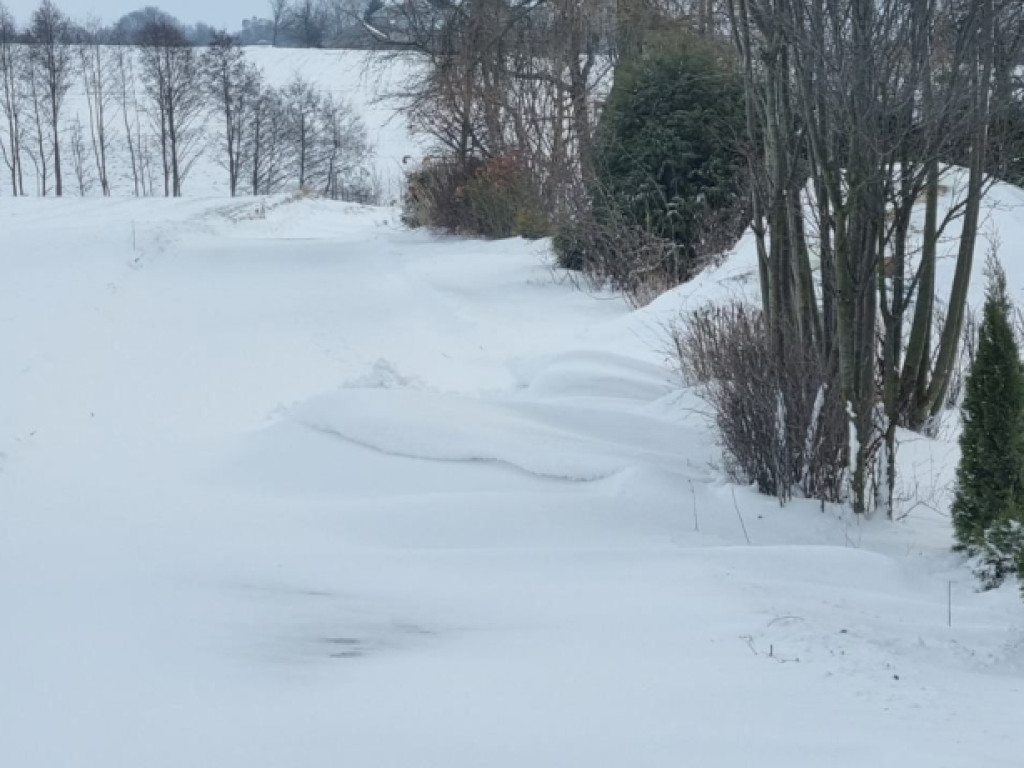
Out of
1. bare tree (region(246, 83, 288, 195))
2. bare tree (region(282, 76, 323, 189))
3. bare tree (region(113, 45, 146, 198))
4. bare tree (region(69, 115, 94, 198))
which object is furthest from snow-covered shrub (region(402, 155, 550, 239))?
bare tree (region(282, 76, 323, 189))

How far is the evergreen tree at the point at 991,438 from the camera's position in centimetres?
472

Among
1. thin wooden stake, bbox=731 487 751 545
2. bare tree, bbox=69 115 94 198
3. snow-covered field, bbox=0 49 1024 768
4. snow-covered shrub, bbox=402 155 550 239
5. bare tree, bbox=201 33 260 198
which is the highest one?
bare tree, bbox=201 33 260 198

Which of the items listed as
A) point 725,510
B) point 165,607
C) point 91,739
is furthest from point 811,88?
point 91,739

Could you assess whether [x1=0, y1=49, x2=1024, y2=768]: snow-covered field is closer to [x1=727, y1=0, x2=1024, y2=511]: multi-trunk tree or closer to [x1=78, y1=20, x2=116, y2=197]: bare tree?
[x1=727, y1=0, x2=1024, y2=511]: multi-trunk tree

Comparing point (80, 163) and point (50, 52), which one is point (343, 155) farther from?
point (50, 52)

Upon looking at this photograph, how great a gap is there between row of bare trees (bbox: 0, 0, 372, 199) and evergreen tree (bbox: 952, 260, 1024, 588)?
46075 millimetres

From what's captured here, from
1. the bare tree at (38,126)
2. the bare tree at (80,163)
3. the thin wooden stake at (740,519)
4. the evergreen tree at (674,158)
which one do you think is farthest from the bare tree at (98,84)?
the thin wooden stake at (740,519)

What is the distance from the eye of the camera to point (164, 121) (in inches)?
2031

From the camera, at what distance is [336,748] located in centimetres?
281

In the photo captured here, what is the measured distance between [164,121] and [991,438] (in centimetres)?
5115

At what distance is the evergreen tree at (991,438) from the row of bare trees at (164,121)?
151 ft

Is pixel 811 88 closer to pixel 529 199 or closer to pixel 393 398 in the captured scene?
pixel 393 398

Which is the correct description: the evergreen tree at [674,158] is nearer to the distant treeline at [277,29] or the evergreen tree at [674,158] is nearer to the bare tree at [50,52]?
the distant treeline at [277,29]

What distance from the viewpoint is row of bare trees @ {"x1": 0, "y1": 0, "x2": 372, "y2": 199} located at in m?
48.7
